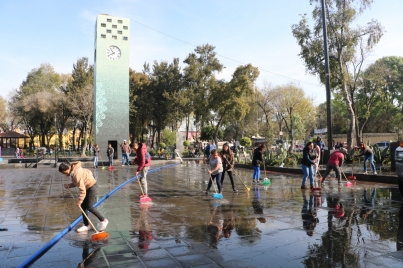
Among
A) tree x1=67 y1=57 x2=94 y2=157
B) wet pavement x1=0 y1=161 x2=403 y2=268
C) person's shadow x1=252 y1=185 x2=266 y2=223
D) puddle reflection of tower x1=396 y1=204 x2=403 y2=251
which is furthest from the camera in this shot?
tree x1=67 y1=57 x2=94 y2=157

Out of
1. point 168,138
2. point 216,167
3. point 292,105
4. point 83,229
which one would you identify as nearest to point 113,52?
point 216,167

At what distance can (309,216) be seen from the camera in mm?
6871

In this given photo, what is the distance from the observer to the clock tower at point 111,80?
97.3 feet

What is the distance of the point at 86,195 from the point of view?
6047 mm

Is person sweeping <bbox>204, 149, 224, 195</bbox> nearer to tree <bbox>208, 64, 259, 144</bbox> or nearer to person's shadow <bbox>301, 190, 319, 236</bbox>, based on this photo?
person's shadow <bbox>301, 190, 319, 236</bbox>

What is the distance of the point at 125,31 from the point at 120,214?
2578cm

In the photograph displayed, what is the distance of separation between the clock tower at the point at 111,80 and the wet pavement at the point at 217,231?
20.4 meters

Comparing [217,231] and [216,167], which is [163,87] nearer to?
[216,167]

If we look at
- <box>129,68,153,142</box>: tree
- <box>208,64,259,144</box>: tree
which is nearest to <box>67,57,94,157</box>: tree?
<box>129,68,153,142</box>: tree

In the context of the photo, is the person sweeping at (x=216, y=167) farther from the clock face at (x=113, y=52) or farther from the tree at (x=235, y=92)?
the tree at (x=235, y=92)

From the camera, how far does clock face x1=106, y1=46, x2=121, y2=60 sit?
29.9 m

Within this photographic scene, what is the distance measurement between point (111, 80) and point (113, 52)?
7.81 feet

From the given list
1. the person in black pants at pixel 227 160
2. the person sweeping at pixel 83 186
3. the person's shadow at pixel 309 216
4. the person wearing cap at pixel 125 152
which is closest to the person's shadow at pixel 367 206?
the person's shadow at pixel 309 216

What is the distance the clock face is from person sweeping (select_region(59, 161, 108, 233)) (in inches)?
1008
